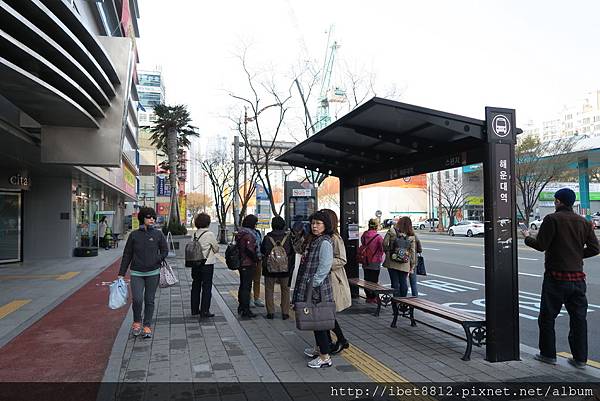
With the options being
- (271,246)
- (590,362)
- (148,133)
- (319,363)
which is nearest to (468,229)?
(271,246)

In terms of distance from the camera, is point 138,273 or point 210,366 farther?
point 138,273

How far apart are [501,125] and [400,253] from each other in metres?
3.15

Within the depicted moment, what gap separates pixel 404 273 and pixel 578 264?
10.3ft

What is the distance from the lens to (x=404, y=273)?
7.83 m

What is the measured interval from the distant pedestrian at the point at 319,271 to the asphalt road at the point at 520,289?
3.21m

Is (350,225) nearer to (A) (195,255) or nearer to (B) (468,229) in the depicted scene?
(A) (195,255)

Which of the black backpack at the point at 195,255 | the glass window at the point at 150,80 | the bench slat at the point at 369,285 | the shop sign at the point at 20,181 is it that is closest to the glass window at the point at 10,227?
the shop sign at the point at 20,181

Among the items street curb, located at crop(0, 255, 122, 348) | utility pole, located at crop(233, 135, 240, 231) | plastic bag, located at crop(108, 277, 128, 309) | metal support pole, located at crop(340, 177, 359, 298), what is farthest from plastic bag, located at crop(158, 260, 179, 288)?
utility pole, located at crop(233, 135, 240, 231)

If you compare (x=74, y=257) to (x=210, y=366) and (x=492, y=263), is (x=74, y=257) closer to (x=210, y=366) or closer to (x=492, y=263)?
(x=210, y=366)

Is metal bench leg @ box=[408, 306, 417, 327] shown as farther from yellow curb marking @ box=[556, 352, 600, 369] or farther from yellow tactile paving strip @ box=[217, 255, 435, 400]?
yellow curb marking @ box=[556, 352, 600, 369]

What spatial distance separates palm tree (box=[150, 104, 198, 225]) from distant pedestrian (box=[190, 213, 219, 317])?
18542 millimetres

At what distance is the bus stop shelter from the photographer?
505 centimetres

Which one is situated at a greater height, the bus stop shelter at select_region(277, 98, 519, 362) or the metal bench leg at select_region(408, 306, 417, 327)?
the bus stop shelter at select_region(277, 98, 519, 362)

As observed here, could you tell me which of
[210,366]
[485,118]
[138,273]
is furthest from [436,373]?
[138,273]
